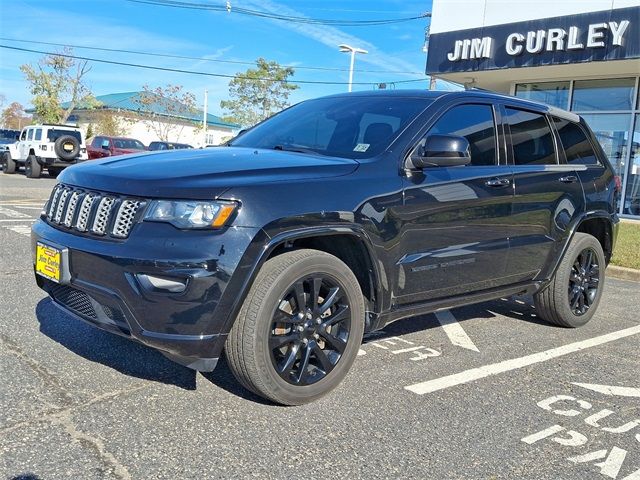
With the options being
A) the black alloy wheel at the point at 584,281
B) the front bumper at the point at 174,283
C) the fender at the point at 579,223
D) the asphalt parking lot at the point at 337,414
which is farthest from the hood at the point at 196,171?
the black alloy wheel at the point at 584,281

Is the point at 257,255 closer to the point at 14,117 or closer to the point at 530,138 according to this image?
the point at 530,138

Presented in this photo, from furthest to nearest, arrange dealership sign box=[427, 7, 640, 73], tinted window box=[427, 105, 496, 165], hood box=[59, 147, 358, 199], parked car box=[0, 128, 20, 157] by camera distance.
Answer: parked car box=[0, 128, 20, 157] < dealership sign box=[427, 7, 640, 73] < tinted window box=[427, 105, 496, 165] < hood box=[59, 147, 358, 199]

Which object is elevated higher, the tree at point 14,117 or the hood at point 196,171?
the tree at point 14,117

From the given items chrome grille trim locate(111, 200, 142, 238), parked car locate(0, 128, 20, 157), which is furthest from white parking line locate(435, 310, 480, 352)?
parked car locate(0, 128, 20, 157)

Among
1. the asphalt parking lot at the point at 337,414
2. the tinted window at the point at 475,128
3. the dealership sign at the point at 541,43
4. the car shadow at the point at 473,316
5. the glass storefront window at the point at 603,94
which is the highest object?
the dealership sign at the point at 541,43

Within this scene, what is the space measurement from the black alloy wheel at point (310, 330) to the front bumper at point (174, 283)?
361 mm

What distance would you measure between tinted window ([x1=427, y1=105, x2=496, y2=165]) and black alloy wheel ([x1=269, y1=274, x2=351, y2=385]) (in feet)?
4.62

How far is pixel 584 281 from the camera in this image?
5.35 metres

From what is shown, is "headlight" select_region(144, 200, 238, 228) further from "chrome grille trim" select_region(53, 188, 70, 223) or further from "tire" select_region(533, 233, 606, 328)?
"tire" select_region(533, 233, 606, 328)

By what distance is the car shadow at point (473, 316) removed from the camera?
4.75 m

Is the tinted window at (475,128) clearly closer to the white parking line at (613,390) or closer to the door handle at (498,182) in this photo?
the door handle at (498,182)

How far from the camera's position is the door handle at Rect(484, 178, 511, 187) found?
4.16m

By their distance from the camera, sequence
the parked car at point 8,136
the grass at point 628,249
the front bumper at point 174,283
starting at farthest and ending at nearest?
the parked car at point 8,136, the grass at point 628,249, the front bumper at point 174,283

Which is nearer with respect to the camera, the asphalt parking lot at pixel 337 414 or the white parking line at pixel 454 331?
the asphalt parking lot at pixel 337 414
